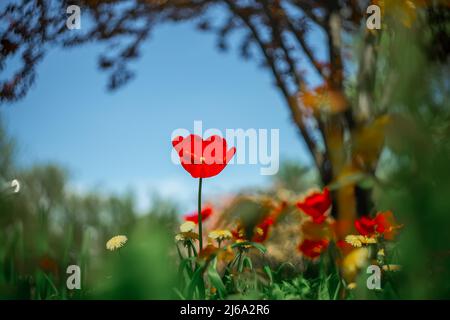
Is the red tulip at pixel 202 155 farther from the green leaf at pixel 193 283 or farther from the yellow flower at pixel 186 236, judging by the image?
the green leaf at pixel 193 283

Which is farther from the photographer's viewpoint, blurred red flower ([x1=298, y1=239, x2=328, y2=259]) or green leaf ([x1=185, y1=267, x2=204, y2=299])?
blurred red flower ([x1=298, y1=239, x2=328, y2=259])

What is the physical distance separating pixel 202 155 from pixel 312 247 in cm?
58

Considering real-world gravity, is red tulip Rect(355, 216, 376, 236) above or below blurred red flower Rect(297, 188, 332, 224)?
below

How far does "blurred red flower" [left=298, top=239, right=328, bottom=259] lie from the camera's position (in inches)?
54.3

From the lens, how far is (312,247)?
1402mm

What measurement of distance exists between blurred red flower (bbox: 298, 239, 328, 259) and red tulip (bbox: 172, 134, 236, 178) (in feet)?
1.71

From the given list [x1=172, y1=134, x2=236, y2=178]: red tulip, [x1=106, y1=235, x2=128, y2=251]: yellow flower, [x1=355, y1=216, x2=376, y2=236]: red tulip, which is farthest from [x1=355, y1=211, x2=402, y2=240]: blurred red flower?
[x1=106, y1=235, x2=128, y2=251]: yellow flower

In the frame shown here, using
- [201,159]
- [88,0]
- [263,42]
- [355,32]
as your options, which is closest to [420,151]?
[201,159]

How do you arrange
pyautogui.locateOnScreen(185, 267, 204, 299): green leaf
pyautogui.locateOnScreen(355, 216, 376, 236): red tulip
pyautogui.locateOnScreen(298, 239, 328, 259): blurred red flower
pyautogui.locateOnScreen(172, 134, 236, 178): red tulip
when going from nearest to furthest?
pyautogui.locateOnScreen(185, 267, 204, 299): green leaf, pyautogui.locateOnScreen(172, 134, 236, 178): red tulip, pyautogui.locateOnScreen(355, 216, 376, 236): red tulip, pyautogui.locateOnScreen(298, 239, 328, 259): blurred red flower

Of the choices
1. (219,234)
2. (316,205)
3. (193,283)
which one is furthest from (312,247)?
(193,283)

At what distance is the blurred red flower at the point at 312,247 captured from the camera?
1379mm

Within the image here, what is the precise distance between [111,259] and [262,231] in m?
0.80

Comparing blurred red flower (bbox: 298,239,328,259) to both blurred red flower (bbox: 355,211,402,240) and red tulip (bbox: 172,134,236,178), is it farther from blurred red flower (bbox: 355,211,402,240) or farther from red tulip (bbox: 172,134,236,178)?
red tulip (bbox: 172,134,236,178)

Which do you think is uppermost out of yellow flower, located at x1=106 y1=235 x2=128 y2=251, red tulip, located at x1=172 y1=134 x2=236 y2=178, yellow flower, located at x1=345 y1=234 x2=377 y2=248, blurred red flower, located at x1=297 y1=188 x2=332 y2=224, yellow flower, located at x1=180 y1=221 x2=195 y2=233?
red tulip, located at x1=172 y1=134 x2=236 y2=178
